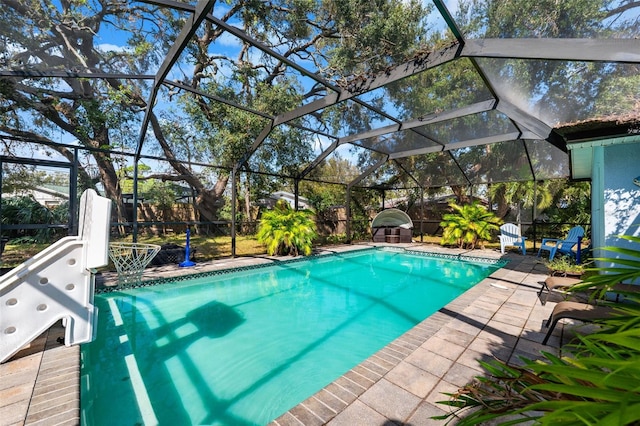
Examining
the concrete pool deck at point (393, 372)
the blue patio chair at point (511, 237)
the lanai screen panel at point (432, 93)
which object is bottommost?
the concrete pool deck at point (393, 372)

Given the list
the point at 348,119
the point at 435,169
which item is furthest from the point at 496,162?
the point at 348,119

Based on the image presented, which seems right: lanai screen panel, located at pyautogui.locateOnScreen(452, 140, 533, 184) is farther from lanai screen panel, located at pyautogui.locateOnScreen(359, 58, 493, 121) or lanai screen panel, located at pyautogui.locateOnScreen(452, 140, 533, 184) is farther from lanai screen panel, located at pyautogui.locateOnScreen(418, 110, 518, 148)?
lanai screen panel, located at pyautogui.locateOnScreen(359, 58, 493, 121)

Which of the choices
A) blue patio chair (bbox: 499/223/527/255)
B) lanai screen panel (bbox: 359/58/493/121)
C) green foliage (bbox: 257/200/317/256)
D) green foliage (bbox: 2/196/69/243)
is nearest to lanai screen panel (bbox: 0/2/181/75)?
green foliage (bbox: 2/196/69/243)

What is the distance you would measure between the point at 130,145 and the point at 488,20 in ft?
37.8

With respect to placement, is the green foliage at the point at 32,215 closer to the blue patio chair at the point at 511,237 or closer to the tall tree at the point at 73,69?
the tall tree at the point at 73,69

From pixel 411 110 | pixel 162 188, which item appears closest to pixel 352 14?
pixel 411 110

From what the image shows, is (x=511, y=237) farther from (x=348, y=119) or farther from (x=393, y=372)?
(x=393, y=372)

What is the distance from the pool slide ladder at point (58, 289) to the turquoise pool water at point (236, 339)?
0.69 metres

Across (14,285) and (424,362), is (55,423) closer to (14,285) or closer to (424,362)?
(14,285)

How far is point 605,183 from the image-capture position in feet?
14.7

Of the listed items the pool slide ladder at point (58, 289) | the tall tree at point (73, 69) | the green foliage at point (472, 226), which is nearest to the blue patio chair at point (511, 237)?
the green foliage at point (472, 226)

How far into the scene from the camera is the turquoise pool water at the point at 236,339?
8.80 ft

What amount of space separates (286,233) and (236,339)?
518 centimetres

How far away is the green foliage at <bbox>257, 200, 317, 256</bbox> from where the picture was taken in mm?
8930
